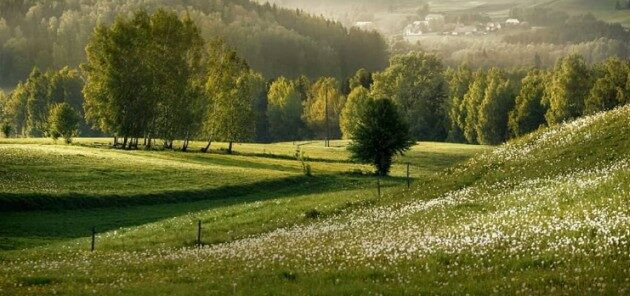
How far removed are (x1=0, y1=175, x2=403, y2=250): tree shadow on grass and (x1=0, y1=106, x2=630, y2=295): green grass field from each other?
14 centimetres

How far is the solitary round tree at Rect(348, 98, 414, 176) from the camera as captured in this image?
77688mm

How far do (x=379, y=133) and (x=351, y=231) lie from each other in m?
50.3

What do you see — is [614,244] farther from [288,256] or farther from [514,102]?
A: [514,102]

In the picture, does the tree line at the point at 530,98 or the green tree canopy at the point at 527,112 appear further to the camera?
the green tree canopy at the point at 527,112

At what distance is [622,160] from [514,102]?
14155cm

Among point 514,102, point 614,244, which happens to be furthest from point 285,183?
point 514,102

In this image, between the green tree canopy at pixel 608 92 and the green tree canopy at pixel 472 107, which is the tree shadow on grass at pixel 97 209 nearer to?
the green tree canopy at pixel 608 92

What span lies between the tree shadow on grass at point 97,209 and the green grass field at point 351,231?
0.47 feet

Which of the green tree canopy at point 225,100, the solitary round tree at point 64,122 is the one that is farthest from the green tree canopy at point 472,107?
the solitary round tree at point 64,122

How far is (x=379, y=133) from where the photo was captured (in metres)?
78.1

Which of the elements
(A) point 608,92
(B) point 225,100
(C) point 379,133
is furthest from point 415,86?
(C) point 379,133

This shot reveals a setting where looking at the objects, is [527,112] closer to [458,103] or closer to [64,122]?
[458,103]

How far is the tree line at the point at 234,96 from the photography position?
9012 cm

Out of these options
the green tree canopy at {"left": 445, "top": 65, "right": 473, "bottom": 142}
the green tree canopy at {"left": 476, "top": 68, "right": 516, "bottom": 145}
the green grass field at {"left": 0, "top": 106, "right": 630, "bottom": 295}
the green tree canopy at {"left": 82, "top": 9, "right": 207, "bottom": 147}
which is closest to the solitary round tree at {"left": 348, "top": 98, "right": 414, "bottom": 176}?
the green grass field at {"left": 0, "top": 106, "right": 630, "bottom": 295}
